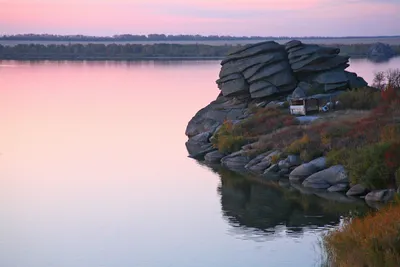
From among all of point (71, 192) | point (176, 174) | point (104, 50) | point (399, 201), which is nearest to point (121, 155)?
point (176, 174)

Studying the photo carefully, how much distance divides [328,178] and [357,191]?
7.43 ft

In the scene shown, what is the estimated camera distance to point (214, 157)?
42.9 metres

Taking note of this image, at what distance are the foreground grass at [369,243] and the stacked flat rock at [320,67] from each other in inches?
1188

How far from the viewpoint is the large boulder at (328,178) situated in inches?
1337

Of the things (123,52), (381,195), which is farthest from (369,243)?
(123,52)

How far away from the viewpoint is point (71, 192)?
3434 cm

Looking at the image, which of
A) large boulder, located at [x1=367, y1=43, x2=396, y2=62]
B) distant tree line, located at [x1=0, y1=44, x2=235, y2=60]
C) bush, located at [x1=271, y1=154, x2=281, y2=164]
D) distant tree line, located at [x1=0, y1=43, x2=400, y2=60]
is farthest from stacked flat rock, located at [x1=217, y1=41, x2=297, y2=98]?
distant tree line, located at [x1=0, y1=44, x2=235, y2=60]

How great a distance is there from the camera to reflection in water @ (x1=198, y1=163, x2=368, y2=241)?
28.8m

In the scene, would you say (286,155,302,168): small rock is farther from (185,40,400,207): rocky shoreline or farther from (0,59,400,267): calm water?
(185,40,400,207): rocky shoreline

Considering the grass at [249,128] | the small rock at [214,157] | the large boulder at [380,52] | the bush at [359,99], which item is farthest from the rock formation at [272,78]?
the large boulder at [380,52]

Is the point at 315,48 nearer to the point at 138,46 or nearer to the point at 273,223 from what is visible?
the point at 273,223

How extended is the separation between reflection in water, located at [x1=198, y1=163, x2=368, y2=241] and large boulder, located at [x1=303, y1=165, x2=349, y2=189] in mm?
576

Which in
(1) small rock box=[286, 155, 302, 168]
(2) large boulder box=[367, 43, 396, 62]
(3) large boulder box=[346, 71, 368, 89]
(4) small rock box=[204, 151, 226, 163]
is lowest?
(2) large boulder box=[367, 43, 396, 62]

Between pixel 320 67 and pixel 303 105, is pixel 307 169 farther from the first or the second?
pixel 320 67
